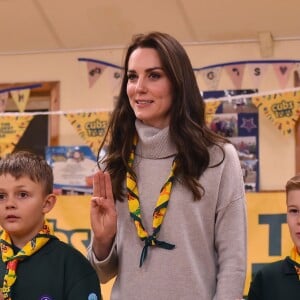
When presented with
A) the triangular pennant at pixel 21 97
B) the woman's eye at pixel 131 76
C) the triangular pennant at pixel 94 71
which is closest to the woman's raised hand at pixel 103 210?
the woman's eye at pixel 131 76

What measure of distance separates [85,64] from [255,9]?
102 cm

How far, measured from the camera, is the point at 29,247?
6.01 ft

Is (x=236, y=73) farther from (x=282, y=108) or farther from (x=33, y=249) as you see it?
(x=33, y=249)

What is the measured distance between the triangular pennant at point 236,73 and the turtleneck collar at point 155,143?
1988 mm

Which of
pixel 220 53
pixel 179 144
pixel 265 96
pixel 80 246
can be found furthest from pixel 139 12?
pixel 179 144

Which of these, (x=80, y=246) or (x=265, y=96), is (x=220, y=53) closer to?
(x=265, y=96)

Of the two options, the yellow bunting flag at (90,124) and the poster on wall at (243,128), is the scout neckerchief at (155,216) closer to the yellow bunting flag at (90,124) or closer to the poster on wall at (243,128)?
the poster on wall at (243,128)

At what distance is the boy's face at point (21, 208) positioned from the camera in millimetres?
1847

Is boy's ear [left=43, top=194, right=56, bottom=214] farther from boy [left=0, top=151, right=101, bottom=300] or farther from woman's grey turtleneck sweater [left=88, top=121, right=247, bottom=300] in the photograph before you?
woman's grey turtleneck sweater [left=88, top=121, right=247, bottom=300]

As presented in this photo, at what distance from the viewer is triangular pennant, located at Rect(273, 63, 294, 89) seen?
3.73 m

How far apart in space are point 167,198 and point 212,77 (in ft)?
7.02

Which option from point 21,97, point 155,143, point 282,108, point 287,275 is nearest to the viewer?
point 155,143

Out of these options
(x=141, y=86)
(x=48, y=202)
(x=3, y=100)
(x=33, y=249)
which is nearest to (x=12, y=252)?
(x=33, y=249)

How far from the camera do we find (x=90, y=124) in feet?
12.7
